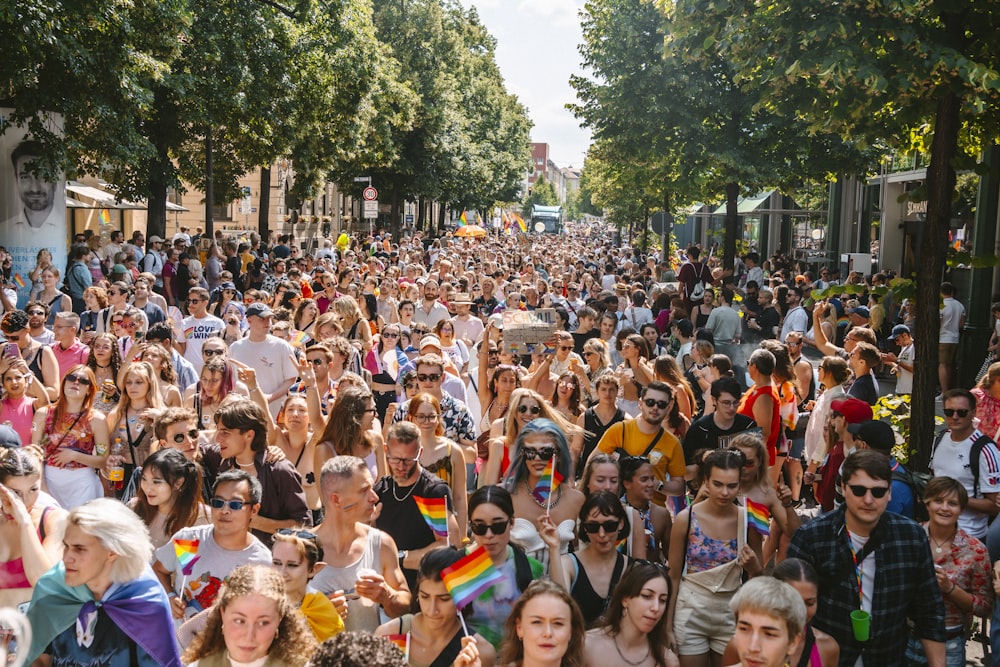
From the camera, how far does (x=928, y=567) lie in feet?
15.9

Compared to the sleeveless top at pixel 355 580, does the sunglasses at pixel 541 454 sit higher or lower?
higher

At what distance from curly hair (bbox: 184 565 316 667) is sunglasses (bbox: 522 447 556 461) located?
7.75ft

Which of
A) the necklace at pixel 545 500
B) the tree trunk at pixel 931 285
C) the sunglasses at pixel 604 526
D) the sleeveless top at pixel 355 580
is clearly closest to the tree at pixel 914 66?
the tree trunk at pixel 931 285

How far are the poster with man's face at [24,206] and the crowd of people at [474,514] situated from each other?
10.9 m

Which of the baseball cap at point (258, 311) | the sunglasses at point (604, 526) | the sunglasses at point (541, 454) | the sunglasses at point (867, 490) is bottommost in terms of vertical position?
the sunglasses at point (604, 526)

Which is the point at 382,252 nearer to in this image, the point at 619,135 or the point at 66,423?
the point at 619,135

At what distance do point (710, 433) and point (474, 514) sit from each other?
3066 millimetres

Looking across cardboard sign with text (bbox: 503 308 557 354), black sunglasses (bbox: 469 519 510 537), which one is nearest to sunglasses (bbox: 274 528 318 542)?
black sunglasses (bbox: 469 519 510 537)

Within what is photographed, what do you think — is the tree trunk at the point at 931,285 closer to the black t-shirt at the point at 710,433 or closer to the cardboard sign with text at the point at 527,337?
the black t-shirt at the point at 710,433

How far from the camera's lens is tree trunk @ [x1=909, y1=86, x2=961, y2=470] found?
7.87 m

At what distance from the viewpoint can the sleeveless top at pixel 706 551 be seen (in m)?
5.62

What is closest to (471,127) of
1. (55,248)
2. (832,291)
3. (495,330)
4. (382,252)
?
(382,252)

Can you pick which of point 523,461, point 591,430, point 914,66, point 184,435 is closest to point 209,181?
point 591,430

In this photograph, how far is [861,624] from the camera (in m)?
4.76
